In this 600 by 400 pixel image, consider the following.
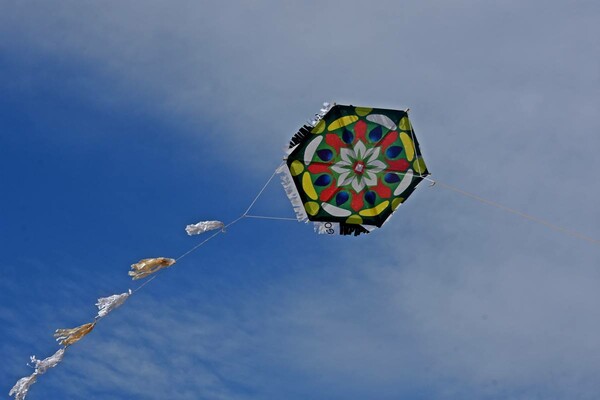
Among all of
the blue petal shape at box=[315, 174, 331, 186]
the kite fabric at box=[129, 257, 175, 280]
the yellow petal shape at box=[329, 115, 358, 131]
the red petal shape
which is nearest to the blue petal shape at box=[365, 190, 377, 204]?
the blue petal shape at box=[315, 174, 331, 186]

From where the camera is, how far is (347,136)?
21.1 m

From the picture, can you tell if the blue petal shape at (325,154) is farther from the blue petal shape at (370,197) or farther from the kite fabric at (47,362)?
the kite fabric at (47,362)

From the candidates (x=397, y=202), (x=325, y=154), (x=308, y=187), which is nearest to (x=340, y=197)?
(x=308, y=187)

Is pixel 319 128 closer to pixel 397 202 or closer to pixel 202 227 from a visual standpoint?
pixel 397 202

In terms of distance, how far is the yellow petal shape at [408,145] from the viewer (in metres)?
21.1

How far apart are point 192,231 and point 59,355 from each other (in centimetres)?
430

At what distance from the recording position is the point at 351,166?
21.6 metres

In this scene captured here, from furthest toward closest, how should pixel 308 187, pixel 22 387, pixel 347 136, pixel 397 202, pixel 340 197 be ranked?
pixel 397 202, pixel 340 197, pixel 308 187, pixel 347 136, pixel 22 387

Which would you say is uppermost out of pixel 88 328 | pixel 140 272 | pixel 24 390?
pixel 140 272

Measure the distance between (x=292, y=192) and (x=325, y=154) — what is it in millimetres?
1322

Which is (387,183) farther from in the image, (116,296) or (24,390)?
(24,390)

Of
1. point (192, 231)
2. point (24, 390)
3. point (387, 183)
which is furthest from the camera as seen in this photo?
point (387, 183)

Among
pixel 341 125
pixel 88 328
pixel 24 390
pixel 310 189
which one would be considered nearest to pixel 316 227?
pixel 310 189

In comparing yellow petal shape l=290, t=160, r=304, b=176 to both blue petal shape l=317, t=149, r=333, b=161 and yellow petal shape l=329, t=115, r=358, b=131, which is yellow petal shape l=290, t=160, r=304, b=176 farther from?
yellow petal shape l=329, t=115, r=358, b=131
